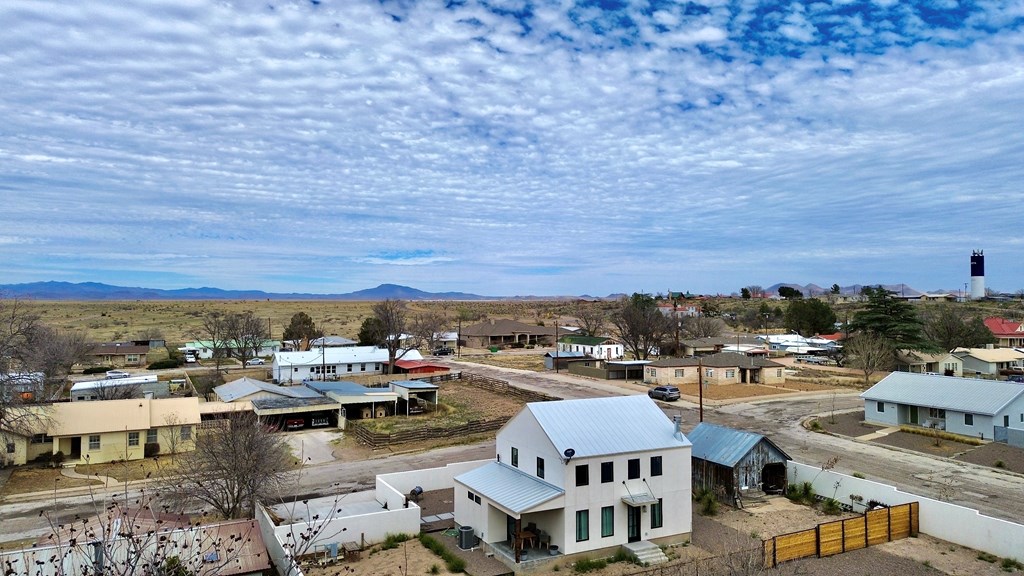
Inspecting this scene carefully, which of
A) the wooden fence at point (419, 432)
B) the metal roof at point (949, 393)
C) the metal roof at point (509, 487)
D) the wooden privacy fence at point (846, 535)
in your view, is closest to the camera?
the wooden privacy fence at point (846, 535)

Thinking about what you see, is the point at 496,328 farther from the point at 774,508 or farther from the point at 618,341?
the point at 774,508

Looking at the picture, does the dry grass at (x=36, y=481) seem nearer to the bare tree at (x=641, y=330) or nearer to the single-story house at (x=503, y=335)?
the bare tree at (x=641, y=330)

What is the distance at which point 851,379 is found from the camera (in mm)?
66438

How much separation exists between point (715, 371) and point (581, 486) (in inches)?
1737

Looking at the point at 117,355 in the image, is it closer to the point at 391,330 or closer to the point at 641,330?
the point at 391,330

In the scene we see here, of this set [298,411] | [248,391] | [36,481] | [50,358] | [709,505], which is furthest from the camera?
[50,358]

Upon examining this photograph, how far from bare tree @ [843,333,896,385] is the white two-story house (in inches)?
1801

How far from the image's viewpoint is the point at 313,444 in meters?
40.5

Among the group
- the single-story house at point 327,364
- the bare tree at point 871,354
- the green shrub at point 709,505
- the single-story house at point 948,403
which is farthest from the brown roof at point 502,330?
the green shrub at point 709,505

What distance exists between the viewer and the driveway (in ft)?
122

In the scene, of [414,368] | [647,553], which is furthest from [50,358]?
[647,553]

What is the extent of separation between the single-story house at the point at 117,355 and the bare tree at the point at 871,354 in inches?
3010

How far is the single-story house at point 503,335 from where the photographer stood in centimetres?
10444

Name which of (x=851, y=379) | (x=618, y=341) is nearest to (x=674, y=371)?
(x=851, y=379)
